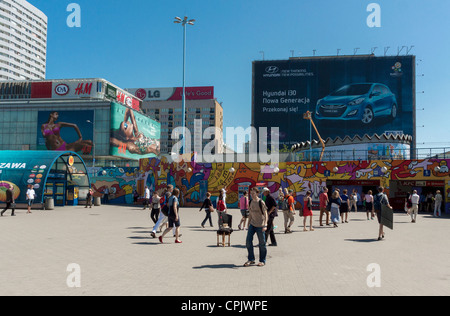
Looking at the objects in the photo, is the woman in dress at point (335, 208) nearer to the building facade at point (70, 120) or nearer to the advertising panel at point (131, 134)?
the building facade at point (70, 120)

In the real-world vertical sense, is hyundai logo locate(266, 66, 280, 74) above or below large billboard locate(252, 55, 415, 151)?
above

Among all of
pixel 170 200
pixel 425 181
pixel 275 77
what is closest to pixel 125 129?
pixel 275 77

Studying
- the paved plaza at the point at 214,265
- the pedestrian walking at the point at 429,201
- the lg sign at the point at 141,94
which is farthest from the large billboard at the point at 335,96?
the paved plaza at the point at 214,265

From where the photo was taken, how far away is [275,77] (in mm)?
95500

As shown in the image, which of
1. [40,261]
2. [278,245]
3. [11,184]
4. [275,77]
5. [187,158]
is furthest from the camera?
[275,77]

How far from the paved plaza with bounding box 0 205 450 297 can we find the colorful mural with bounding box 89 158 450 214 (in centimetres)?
1470

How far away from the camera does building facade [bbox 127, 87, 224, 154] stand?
433 ft

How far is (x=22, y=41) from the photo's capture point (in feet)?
494

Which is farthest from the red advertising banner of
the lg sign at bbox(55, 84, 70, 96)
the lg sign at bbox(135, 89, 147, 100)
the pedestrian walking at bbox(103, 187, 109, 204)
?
the pedestrian walking at bbox(103, 187, 109, 204)

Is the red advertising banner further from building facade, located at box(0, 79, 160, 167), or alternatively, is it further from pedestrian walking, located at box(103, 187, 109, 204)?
pedestrian walking, located at box(103, 187, 109, 204)

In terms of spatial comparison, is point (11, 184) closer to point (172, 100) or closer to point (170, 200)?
point (170, 200)

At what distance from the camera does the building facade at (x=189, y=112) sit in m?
132

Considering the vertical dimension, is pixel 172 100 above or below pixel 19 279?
above
